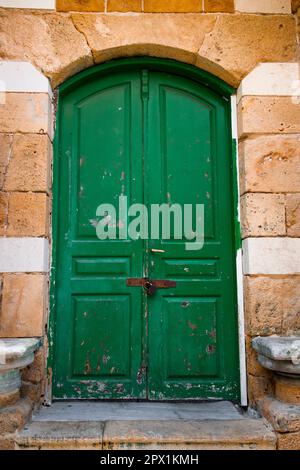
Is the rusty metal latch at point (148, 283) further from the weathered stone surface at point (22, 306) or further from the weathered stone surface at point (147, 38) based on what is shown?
the weathered stone surface at point (147, 38)

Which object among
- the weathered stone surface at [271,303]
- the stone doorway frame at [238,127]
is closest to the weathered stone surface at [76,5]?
the stone doorway frame at [238,127]

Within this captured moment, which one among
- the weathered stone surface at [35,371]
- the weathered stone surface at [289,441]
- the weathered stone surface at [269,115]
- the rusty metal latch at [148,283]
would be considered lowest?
the weathered stone surface at [289,441]

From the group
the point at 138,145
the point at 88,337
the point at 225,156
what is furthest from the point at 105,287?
the point at 225,156

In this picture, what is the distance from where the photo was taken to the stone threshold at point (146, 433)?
2.34 m

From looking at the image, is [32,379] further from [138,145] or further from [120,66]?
[120,66]

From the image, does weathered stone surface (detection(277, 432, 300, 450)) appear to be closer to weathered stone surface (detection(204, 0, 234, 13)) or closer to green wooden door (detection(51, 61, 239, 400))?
green wooden door (detection(51, 61, 239, 400))

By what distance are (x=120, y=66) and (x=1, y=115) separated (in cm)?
102

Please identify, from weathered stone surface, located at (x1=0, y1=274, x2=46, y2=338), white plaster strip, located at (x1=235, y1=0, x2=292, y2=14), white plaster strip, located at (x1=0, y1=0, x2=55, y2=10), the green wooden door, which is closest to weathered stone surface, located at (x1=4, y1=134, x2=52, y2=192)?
the green wooden door

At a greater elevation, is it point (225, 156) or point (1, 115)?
point (1, 115)

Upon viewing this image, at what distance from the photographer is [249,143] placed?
296 centimetres

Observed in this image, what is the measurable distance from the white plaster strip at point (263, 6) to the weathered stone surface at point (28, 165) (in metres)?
1.83

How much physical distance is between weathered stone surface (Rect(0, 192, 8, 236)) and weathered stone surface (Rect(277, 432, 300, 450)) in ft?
7.34
